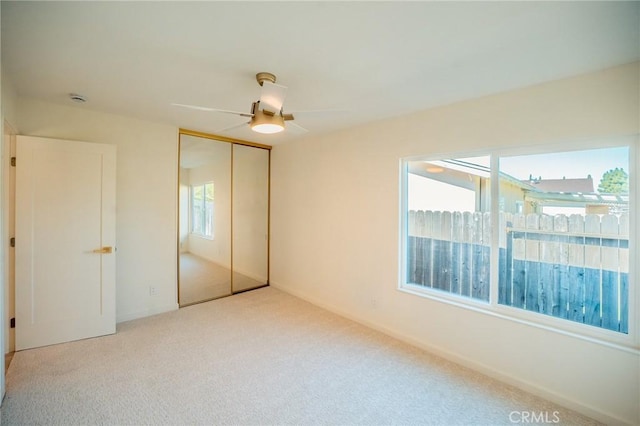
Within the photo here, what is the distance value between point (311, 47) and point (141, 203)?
3.10 meters

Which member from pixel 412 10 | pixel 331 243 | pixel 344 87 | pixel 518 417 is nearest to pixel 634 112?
pixel 412 10

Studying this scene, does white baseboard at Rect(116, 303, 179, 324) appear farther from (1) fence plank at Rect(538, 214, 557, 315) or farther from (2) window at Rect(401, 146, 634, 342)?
(1) fence plank at Rect(538, 214, 557, 315)

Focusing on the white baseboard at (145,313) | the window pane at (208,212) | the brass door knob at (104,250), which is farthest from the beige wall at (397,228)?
the brass door knob at (104,250)

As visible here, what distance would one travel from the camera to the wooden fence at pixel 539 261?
2.15m

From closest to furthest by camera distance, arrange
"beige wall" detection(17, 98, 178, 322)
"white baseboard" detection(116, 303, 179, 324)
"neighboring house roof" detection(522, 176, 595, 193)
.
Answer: "neighboring house roof" detection(522, 176, 595, 193)
"beige wall" detection(17, 98, 178, 322)
"white baseboard" detection(116, 303, 179, 324)

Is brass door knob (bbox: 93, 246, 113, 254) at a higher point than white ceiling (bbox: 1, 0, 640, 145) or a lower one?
lower

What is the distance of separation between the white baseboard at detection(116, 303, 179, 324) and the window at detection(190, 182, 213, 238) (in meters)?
1.13

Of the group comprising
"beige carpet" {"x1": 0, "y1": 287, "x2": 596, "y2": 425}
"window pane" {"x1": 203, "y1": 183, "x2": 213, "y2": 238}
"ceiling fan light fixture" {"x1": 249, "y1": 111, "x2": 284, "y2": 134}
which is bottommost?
"beige carpet" {"x1": 0, "y1": 287, "x2": 596, "y2": 425}

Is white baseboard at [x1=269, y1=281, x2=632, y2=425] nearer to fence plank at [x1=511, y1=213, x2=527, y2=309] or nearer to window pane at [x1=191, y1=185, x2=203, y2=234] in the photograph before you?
fence plank at [x1=511, y1=213, x2=527, y2=309]

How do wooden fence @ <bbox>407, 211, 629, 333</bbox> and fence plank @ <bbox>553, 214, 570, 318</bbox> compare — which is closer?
→ wooden fence @ <bbox>407, 211, 629, 333</bbox>

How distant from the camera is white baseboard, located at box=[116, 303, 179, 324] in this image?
3.55 meters

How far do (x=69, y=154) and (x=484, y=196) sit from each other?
14.3ft

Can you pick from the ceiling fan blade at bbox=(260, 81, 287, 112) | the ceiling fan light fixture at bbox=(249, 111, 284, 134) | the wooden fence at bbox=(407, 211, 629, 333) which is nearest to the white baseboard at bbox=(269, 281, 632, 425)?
the wooden fence at bbox=(407, 211, 629, 333)

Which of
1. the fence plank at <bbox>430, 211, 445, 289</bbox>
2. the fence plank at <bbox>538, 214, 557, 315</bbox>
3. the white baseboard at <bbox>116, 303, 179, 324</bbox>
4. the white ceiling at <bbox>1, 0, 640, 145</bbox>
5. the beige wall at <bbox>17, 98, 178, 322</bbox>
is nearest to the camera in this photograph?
the white ceiling at <bbox>1, 0, 640, 145</bbox>
